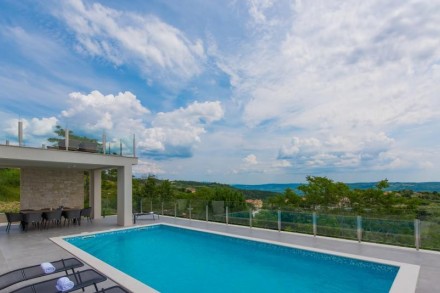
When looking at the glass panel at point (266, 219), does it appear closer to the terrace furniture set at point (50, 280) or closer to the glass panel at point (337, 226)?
the glass panel at point (337, 226)

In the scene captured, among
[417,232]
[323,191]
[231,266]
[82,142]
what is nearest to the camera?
[231,266]

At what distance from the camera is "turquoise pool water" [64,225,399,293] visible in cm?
675

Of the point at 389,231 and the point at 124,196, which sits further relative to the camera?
the point at 124,196

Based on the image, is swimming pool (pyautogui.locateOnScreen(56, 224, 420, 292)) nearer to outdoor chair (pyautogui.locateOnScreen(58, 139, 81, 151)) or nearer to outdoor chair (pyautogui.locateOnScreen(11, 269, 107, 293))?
outdoor chair (pyautogui.locateOnScreen(11, 269, 107, 293))

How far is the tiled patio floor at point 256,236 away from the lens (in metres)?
6.87

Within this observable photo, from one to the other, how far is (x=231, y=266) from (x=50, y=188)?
11811 mm

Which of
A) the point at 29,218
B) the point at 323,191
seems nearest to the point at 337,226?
the point at 323,191

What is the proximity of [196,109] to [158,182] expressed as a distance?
8.23m

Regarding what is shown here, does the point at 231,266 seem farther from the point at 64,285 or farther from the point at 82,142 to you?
the point at 82,142

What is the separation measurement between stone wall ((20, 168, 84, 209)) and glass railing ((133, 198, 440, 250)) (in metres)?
6.65

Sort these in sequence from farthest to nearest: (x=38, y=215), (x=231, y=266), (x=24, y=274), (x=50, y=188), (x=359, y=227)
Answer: (x=50, y=188)
(x=38, y=215)
(x=359, y=227)
(x=231, y=266)
(x=24, y=274)

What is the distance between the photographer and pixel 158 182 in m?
25.3

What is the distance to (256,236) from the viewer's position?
1078 cm

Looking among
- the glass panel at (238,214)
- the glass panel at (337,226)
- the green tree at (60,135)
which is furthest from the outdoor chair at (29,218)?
the glass panel at (337,226)
